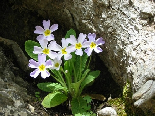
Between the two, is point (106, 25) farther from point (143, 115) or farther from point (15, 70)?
point (15, 70)

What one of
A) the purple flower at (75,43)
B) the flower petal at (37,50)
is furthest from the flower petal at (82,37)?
the flower petal at (37,50)

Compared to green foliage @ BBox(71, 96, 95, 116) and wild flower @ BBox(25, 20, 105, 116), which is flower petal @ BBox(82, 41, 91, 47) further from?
green foliage @ BBox(71, 96, 95, 116)

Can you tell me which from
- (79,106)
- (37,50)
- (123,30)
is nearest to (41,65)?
(37,50)

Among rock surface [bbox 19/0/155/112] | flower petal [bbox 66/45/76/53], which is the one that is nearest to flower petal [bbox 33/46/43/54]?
flower petal [bbox 66/45/76/53]

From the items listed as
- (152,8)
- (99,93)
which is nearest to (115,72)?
(99,93)

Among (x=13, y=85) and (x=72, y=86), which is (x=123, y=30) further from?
(x=13, y=85)

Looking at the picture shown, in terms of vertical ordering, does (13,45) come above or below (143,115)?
above

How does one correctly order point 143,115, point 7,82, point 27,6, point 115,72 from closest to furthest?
point 143,115 → point 7,82 → point 115,72 → point 27,6
